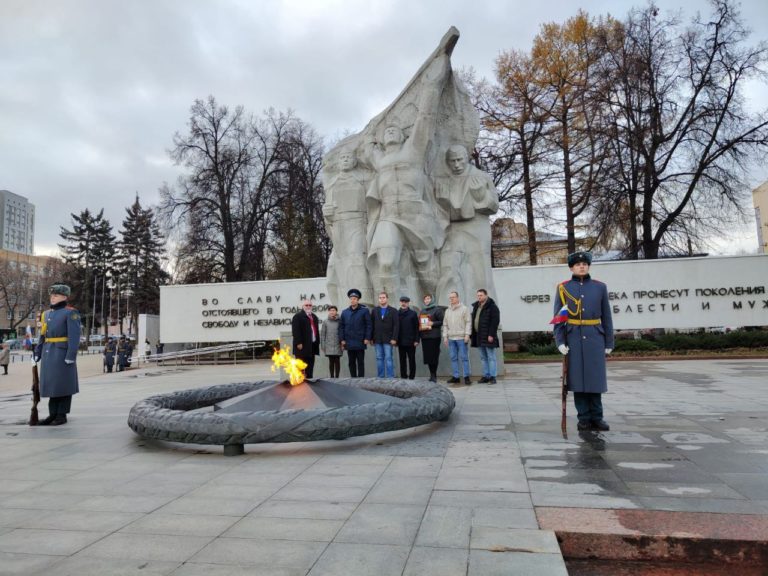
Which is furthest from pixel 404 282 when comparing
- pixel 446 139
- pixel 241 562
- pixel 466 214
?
pixel 241 562

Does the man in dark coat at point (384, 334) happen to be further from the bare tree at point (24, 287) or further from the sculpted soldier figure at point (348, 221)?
the bare tree at point (24, 287)

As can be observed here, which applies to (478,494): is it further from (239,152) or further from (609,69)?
(239,152)

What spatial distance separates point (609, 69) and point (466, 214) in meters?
13.7

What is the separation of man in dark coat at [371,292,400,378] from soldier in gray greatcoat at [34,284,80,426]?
4.44 meters

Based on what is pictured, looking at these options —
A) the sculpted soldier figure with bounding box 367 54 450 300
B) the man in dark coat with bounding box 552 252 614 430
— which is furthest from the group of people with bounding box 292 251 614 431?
the man in dark coat with bounding box 552 252 614 430

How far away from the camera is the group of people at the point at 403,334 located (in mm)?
9289

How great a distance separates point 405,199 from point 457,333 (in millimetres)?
3053

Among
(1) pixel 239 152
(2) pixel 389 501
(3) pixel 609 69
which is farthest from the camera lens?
(1) pixel 239 152

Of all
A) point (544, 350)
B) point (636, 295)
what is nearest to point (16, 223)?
point (544, 350)

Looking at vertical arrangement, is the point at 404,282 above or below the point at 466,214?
below

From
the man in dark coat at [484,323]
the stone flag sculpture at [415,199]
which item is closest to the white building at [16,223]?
the stone flag sculpture at [415,199]

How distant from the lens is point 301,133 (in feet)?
107

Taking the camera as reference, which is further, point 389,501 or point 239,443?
point 239,443

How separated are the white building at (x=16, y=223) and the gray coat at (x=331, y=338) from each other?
96.8m
